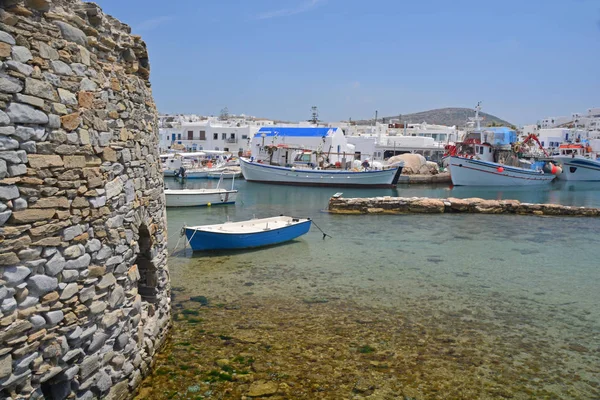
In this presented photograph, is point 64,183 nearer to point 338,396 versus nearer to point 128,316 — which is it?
point 128,316

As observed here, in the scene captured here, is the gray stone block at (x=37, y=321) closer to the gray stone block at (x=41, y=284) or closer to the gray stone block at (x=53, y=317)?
the gray stone block at (x=53, y=317)

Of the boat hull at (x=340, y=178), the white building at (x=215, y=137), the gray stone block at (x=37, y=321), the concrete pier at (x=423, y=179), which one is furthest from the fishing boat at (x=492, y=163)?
the gray stone block at (x=37, y=321)

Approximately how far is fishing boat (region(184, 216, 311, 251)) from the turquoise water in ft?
1.20

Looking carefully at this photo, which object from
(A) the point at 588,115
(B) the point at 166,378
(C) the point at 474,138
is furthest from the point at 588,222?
(A) the point at 588,115

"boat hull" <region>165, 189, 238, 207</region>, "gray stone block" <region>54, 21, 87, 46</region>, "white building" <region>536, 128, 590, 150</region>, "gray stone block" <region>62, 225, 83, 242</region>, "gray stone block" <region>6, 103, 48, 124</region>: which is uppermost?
"white building" <region>536, 128, 590, 150</region>

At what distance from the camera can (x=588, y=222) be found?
21.2m

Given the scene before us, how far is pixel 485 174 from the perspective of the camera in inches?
1672

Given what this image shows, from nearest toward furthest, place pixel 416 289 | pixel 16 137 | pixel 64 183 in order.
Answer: pixel 16 137
pixel 64 183
pixel 416 289

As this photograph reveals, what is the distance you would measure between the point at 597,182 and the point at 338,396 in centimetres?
5103

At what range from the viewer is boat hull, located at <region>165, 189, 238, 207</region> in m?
23.7

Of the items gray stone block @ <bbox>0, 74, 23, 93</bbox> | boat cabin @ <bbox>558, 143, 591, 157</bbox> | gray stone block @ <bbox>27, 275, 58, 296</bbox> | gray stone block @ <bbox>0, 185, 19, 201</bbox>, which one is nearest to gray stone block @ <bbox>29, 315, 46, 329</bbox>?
gray stone block @ <bbox>27, 275, 58, 296</bbox>

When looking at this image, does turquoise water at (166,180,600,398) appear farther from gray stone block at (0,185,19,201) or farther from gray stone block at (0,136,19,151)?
gray stone block at (0,136,19,151)

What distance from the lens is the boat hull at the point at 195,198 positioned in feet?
77.7

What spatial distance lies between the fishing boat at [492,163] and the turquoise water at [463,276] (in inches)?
805
